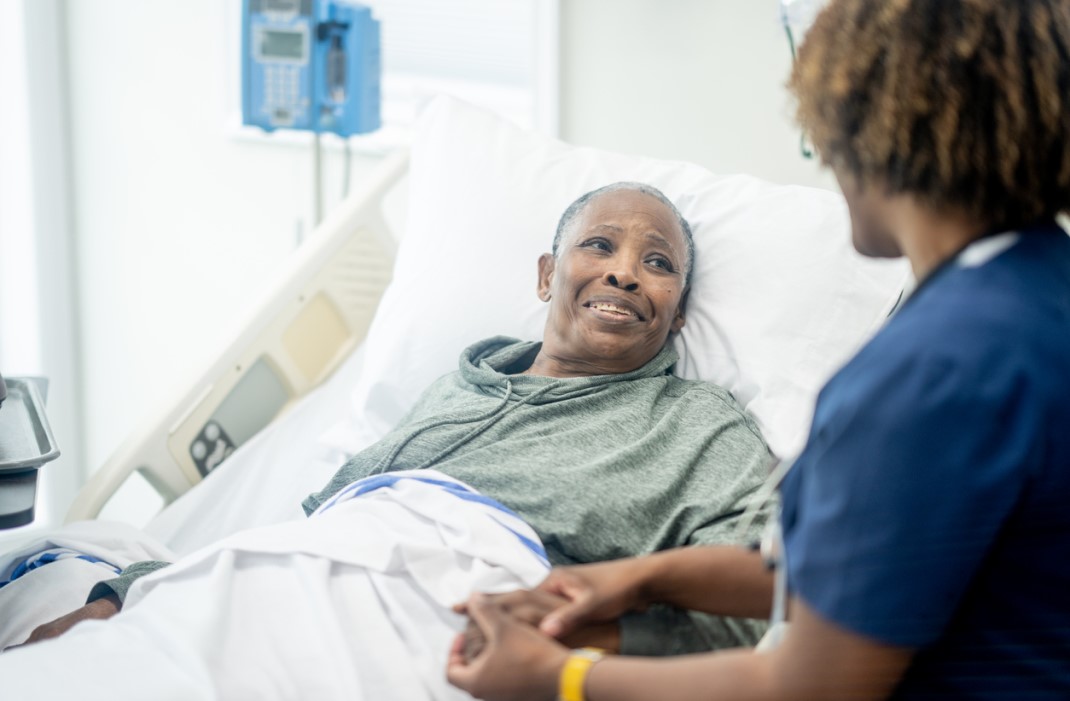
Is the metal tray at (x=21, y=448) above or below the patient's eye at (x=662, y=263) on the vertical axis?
below

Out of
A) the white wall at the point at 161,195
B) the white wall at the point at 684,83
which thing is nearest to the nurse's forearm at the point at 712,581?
the white wall at the point at 684,83

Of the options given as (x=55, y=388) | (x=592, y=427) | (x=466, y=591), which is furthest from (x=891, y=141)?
(x=55, y=388)

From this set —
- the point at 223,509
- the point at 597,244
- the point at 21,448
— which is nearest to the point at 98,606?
the point at 21,448

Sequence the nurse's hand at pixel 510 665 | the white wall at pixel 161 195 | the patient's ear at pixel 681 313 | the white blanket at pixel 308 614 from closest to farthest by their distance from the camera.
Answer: the nurse's hand at pixel 510 665, the white blanket at pixel 308 614, the patient's ear at pixel 681 313, the white wall at pixel 161 195

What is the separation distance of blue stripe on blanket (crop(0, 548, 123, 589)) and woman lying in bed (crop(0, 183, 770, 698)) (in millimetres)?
183

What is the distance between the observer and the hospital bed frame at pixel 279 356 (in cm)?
187

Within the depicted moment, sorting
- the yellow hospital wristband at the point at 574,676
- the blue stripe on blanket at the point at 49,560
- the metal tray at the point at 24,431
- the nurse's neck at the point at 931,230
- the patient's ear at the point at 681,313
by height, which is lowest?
the blue stripe on blanket at the point at 49,560

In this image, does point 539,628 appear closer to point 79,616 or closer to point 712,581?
point 712,581

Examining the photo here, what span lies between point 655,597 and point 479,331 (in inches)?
34.4

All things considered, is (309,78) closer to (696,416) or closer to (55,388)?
(55,388)

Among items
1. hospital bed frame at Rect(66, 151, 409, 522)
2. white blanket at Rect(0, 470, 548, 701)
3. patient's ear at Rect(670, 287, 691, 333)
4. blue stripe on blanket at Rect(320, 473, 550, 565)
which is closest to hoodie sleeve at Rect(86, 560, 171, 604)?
white blanket at Rect(0, 470, 548, 701)

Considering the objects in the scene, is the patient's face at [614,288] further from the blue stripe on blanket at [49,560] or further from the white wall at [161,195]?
the white wall at [161,195]

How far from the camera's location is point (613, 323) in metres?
1.63

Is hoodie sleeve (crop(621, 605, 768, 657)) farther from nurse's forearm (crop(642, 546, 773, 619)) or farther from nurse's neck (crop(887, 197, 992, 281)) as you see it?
nurse's neck (crop(887, 197, 992, 281))
